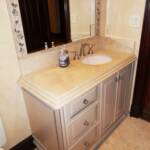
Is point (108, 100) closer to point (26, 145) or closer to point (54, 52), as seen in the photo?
point (54, 52)

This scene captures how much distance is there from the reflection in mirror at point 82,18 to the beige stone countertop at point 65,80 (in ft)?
1.23

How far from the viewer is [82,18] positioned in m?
1.74

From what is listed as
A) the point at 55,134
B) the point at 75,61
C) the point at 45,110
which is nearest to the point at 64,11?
the point at 75,61

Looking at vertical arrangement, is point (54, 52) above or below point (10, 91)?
above

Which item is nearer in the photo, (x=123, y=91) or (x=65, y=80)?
(x=65, y=80)

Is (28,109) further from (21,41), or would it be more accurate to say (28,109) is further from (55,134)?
(21,41)

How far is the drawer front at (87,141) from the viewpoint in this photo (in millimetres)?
1306

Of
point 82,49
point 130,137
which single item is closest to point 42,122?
point 82,49

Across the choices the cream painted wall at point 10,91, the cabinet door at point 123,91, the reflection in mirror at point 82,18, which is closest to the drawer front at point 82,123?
the cabinet door at point 123,91

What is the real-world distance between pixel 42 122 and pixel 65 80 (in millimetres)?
410

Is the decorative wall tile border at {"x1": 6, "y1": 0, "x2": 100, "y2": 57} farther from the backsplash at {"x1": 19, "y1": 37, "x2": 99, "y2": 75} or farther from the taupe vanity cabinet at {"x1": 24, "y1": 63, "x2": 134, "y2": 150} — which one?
the taupe vanity cabinet at {"x1": 24, "y1": 63, "x2": 134, "y2": 150}

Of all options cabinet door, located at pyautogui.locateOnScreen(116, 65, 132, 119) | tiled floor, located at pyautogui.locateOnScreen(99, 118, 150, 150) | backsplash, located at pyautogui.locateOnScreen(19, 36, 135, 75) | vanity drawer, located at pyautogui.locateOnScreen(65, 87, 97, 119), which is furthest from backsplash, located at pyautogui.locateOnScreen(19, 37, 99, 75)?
tiled floor, located at pyautogui.locateOnScreen(99, 118, 150, 150)

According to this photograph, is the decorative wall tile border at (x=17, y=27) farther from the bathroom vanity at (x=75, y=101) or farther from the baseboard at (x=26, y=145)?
the baseboard at (x=26, y=145)

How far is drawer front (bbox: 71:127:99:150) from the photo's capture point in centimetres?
131
